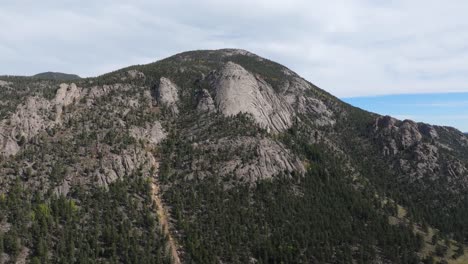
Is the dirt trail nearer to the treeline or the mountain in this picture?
the mountain

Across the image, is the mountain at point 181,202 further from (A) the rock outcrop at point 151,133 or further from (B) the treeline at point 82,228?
(A) the rock outcrop at point 151,133

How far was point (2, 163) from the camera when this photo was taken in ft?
506

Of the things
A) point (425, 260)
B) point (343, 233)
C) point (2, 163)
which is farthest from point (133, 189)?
point (425, 260)

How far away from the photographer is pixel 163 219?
148 metres

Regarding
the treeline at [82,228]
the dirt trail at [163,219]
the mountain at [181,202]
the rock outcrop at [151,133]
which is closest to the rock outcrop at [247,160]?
the mountain at [181,202]

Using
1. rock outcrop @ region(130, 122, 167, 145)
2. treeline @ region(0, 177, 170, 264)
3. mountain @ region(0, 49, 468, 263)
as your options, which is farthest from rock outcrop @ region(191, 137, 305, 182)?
treeline @ region(0, 177, 170, 264)

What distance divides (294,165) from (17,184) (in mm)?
110884

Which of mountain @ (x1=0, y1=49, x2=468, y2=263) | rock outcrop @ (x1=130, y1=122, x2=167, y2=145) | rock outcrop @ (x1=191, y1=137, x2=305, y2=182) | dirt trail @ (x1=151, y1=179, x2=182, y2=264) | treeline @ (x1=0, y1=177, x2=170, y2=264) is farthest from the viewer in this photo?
rock outcrop @ (x1=130, y1=122, x2=167, y2=145)

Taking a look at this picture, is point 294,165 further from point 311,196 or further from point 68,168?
point 68,168

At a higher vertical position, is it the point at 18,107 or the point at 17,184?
the point at 18,107

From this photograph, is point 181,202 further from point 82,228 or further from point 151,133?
point 151,133

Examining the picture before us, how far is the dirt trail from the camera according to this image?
132875 mm

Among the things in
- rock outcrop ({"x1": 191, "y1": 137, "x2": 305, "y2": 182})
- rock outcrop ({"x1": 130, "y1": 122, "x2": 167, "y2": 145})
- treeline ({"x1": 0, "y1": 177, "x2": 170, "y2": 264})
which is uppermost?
rock outcrop ({"x1": 130, "y1": 122, "x2": 167, "y2": 145})

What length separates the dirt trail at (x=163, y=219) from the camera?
133 metres
